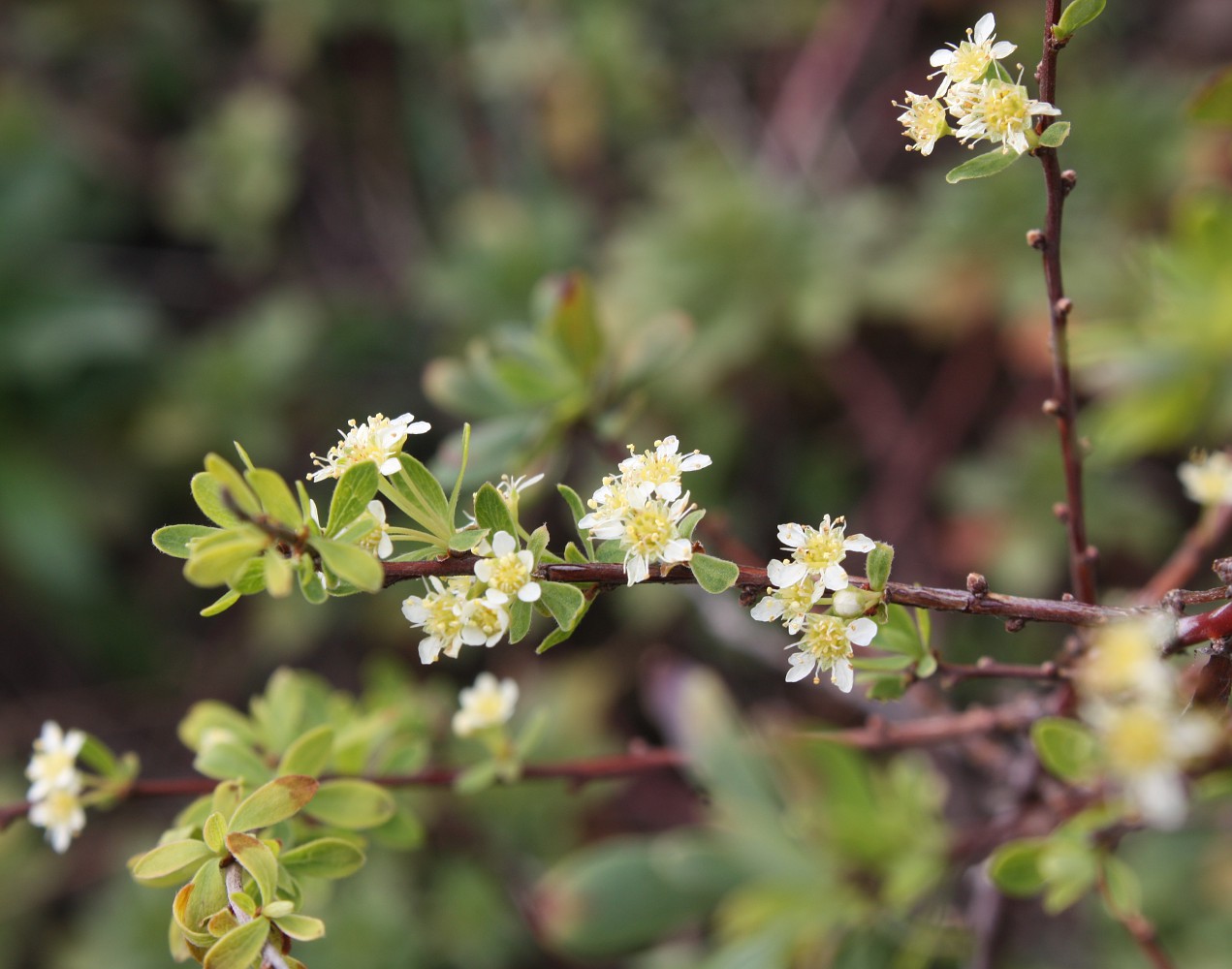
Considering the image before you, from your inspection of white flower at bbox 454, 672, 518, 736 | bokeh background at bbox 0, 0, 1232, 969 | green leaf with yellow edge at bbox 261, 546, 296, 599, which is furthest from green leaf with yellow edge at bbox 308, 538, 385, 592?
bokeh background at bbox 0, 0, 1232, 969

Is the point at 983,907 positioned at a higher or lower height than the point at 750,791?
lower

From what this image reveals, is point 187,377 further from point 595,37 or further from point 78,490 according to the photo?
point 595,37

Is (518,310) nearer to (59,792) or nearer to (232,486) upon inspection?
(59,792)

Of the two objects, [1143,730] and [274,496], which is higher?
[274,496]

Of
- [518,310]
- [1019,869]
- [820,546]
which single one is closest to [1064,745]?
[1019,869]

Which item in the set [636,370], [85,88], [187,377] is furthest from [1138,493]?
[85,88]

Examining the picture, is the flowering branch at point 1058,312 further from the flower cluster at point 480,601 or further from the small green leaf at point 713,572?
the flower cluster at point 480,601
